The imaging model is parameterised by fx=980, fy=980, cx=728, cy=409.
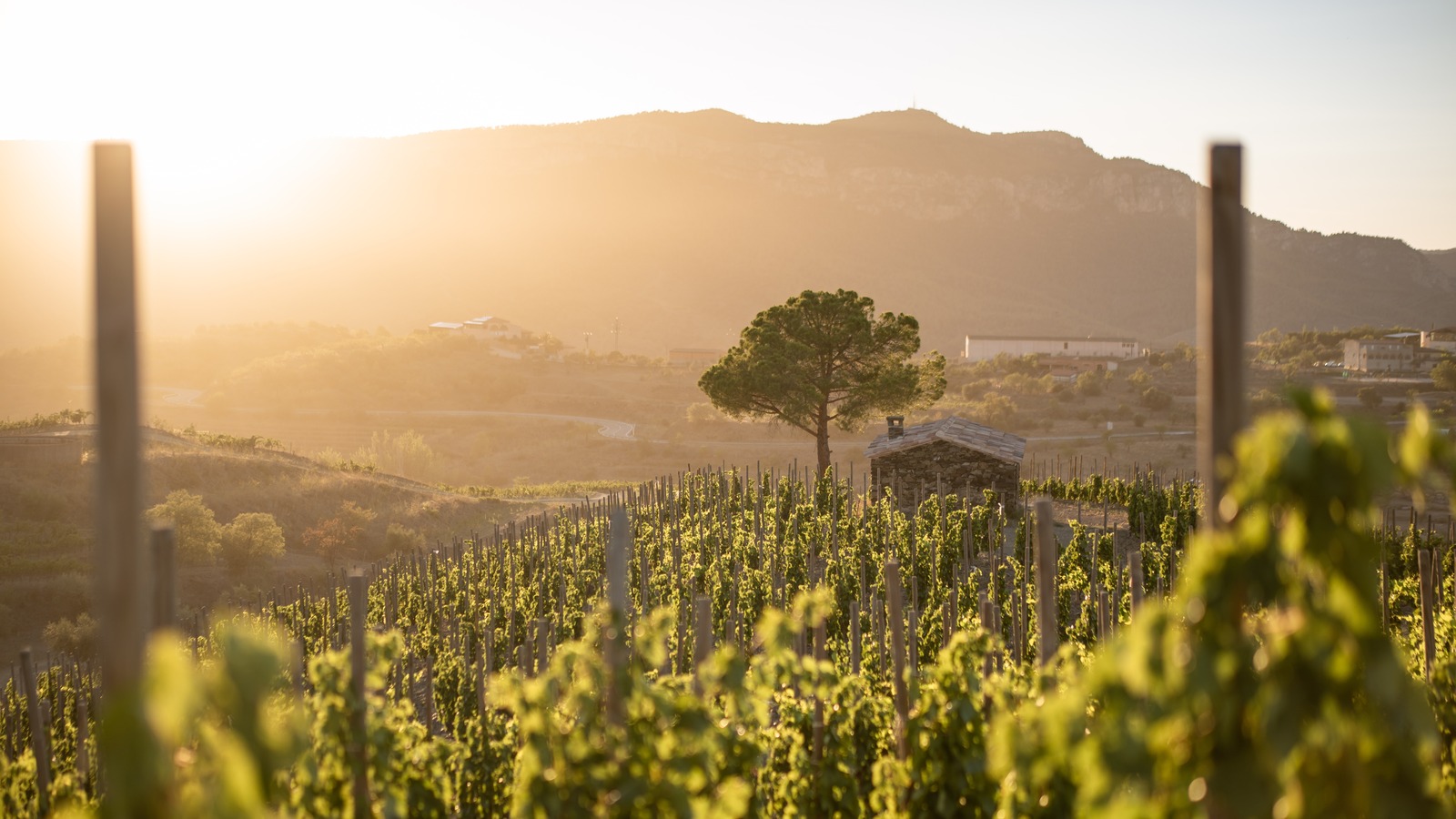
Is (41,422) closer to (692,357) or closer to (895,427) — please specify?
(895,427)

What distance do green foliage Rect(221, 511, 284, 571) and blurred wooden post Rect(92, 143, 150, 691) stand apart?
2581cm

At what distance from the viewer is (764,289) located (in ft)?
408

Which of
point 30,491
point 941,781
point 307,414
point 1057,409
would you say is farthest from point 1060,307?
point 941,781

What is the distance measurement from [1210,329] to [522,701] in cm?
284

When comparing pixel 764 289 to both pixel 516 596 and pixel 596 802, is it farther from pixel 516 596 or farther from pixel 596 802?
pixel 596 802

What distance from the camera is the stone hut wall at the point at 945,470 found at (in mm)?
22281

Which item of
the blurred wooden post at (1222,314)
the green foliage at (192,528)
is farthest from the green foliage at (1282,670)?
the green foliage at (192,528)

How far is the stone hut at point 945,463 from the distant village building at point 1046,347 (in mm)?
63783

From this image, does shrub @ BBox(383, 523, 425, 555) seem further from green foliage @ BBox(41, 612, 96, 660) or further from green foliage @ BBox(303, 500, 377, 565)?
green foliage @ BBox(41, 612, 96, 660)

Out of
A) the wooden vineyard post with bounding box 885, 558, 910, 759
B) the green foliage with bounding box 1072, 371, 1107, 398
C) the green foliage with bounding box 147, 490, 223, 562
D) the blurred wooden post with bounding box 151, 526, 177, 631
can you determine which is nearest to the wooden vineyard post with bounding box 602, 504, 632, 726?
the blurred wooden post with bounding box 151, 526, 177, 631

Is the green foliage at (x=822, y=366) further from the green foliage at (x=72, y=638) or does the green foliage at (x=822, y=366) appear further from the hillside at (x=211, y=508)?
the green foliage at (x=72, y=638)

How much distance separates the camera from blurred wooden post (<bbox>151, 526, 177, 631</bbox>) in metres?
3.02

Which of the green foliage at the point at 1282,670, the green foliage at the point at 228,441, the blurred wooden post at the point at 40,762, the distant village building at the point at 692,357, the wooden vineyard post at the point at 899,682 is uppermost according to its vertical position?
the distant village building at the point at 692,357

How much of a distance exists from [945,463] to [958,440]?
2.14 feet
